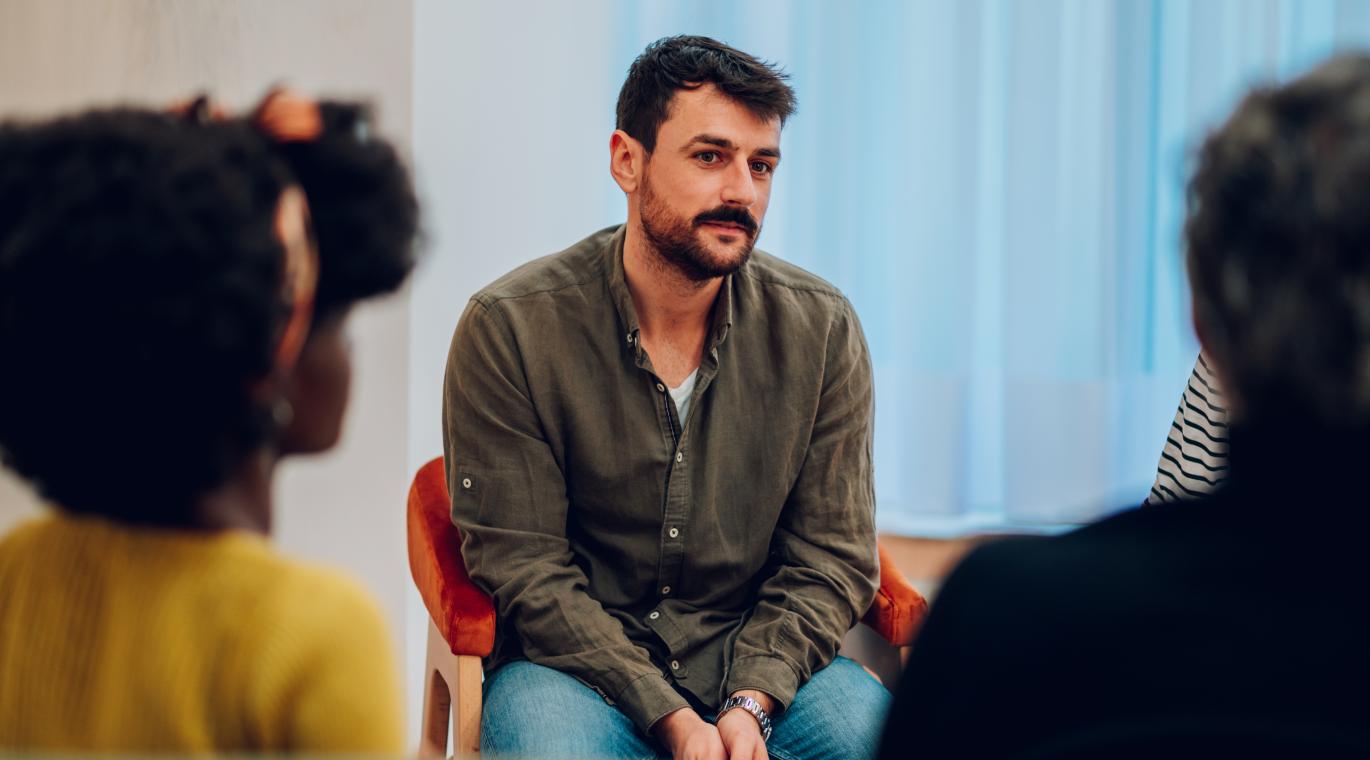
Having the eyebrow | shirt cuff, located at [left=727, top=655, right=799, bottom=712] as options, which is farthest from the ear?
shirt cuff, located at [left=727, top=655, right=799, bottom=712]

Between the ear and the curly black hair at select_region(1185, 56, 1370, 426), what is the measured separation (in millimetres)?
1447

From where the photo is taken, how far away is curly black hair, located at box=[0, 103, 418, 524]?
718mm

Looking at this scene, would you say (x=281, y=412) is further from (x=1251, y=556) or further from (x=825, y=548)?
(x=825, y=548)

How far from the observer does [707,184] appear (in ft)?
6.61

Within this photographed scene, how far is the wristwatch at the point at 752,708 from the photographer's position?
5.82ft

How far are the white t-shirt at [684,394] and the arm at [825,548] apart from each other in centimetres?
21

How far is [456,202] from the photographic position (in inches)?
118

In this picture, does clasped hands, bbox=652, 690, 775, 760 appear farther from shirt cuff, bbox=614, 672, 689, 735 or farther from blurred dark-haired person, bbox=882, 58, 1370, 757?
blurred dark-haired person, bbox=882, 58, 1370, 757

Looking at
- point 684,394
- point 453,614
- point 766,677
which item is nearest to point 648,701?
point 766,677

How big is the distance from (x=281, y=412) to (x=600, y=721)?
41.4 inches

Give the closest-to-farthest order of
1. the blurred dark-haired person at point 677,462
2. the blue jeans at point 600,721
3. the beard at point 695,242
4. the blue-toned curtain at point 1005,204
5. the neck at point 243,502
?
the neck at point 243,502 → the blue jeans at point 600,721 → the blurred dark-haired person at point 677,462 → the beard at point 695,242 → the blue-toned curtain at point 1005,204

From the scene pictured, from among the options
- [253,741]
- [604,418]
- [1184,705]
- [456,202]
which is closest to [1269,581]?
[1184,705]

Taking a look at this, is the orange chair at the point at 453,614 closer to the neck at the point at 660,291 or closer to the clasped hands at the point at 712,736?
the clasped hands at the point at 712,736

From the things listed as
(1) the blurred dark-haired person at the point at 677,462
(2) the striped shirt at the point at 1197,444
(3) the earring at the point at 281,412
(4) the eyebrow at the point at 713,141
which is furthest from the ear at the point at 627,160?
(3) the earring at the point at 281,412
